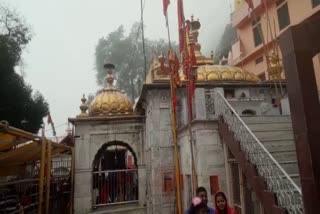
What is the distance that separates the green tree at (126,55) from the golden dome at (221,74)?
26.3 m

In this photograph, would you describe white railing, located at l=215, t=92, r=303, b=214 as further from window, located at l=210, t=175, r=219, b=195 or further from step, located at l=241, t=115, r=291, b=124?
window, located at l=210, t=175, r=219, b=195

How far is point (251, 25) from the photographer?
22.0 m

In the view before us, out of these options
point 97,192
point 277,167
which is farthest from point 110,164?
point 277,167

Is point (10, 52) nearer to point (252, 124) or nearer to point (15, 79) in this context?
point (15, 79)

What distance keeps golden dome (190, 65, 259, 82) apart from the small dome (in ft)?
16.2

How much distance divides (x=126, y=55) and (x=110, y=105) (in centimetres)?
2732

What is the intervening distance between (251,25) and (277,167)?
59.0ft

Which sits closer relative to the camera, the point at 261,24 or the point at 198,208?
the point at 198,208

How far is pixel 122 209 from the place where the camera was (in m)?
14.5

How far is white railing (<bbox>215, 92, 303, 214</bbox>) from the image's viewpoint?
5.57 m

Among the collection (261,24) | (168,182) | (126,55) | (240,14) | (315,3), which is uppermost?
(126,55)

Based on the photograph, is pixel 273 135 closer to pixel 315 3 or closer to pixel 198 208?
pixel 198 208

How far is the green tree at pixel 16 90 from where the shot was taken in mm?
21281

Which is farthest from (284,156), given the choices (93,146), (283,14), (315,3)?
(283,14)
